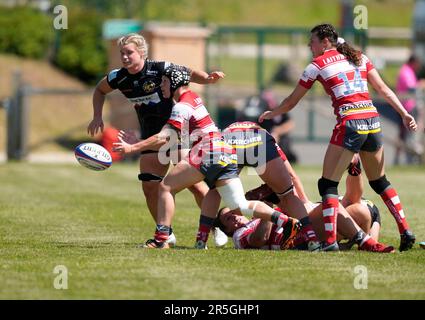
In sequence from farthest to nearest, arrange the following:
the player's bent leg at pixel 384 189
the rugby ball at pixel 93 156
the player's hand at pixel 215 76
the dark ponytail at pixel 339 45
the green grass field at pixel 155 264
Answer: the player's hand at pixel 215 76 → the rugby ball at pixel 93 156 → the player's bent leg at pixel 384 189 → the dark ponytail at pixel 339 45 → the green grass field at pixel 155 264

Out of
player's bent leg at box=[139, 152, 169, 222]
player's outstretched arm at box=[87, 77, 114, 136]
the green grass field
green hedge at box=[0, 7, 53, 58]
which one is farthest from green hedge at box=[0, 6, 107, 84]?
player's bent leg at box=[139, 152, 169, 222]

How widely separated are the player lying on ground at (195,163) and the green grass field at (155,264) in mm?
369

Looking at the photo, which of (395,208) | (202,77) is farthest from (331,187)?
(202,77)

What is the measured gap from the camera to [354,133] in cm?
969

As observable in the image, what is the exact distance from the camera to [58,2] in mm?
31766

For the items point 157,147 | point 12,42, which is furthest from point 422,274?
point 12,42

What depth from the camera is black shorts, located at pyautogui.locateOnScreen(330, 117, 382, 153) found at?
31.8 feet

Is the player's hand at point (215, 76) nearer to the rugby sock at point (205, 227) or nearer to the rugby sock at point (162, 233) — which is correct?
the rugby sock at point (205, 227)

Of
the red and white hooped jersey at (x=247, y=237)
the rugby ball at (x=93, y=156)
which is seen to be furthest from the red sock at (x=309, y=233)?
the rugby ball at (x=93, y=156)

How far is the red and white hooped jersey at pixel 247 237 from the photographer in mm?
9914

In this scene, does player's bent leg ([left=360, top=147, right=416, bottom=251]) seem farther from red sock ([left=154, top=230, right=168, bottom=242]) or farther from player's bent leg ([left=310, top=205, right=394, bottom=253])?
red sock ([left=154, top=230, right=168, bottom=242])
